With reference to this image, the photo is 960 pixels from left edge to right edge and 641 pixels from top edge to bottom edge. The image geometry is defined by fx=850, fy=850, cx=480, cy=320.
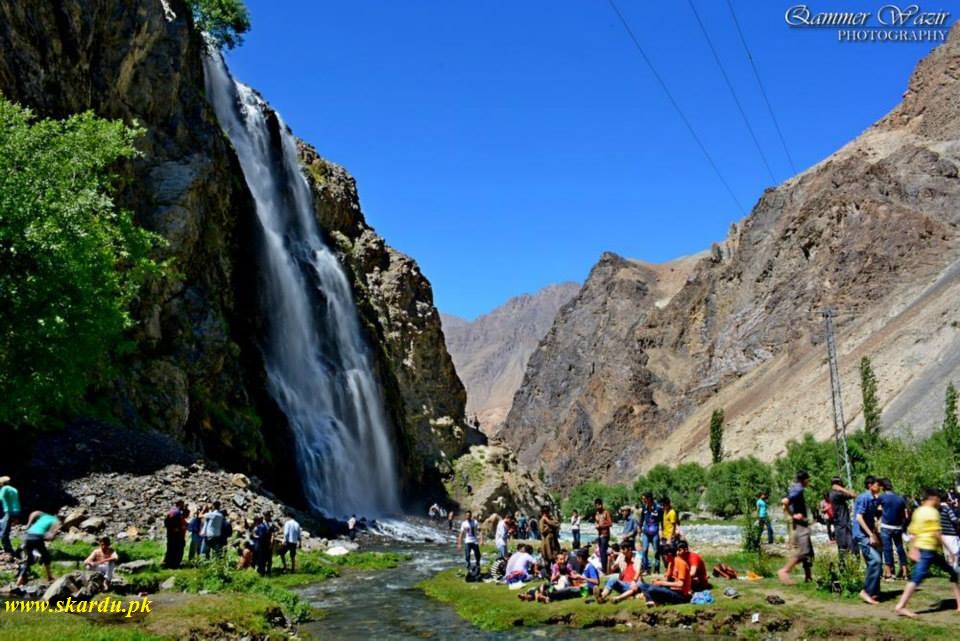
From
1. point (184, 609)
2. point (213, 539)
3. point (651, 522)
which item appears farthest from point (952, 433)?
point (184, 609)

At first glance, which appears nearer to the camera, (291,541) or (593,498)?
(291,541)

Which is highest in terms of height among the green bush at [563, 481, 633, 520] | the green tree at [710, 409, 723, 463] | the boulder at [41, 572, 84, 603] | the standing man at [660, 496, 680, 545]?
the green tree at [710, 409, 723, 463]

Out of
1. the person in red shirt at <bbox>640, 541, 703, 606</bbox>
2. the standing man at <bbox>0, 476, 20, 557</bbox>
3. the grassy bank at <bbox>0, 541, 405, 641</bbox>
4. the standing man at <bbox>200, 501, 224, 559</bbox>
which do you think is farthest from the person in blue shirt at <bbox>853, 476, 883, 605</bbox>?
the standing man at <bbox>0, 476, 20, 557</bbox>

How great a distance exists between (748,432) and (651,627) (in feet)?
385

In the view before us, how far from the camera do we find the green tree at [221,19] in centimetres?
6919

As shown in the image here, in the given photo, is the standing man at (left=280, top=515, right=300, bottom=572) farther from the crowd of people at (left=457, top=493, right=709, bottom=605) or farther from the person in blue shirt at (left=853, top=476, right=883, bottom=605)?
the person in blue shirt at (left=853, top=476, right=883, bottom=605)

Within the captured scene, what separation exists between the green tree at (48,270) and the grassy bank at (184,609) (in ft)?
17.3

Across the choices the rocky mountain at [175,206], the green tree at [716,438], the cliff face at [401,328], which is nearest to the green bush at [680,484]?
the green tree at [716,438]

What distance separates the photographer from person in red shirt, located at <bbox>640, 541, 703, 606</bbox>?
18.5 meters

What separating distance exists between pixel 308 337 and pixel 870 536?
48.0m

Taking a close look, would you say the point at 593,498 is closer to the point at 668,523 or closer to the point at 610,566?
the point at 610,566

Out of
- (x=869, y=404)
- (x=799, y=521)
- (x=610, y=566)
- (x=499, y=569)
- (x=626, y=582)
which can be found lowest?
(x=499, y=569)
